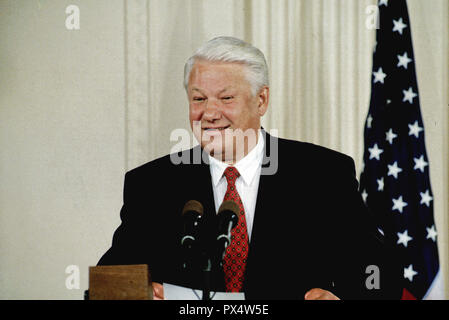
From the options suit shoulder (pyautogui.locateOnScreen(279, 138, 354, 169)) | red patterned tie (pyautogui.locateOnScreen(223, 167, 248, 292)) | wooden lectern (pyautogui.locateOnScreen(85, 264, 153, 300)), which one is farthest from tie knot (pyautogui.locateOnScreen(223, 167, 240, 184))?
wooden lectern (pyautogui.locateOnScreen(85, 264, 153, 300))

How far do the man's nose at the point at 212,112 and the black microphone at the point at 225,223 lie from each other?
1.02 m

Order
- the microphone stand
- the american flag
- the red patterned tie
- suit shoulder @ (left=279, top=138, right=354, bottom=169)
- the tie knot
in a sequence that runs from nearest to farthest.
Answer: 1. the microphone stand
2. the red patterned tie
3. the tie knot
4. suit shoulder @ (left=279, top=138, right=354, bottom=169)
5. the american flag

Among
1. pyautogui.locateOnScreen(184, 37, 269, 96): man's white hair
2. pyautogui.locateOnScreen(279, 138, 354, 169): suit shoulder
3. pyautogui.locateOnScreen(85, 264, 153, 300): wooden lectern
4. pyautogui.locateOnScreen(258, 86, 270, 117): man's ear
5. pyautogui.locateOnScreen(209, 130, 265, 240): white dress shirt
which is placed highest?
pyautogui.locateOnScreen(184, 37, 269, 96): man's white hair

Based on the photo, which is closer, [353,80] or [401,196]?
[401,196]

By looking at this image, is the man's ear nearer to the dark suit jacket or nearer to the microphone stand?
the dark suit jacket

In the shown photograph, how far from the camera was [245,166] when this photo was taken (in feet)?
8.77

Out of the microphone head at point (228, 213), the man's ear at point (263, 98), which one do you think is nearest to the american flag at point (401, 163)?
the man's ear at point (263, 98)

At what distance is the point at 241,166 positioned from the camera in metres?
2.67

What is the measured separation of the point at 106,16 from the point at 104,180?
1.09 meters

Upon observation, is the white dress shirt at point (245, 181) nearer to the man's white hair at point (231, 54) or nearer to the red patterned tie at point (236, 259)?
the red patterned tie at point (236, 259)

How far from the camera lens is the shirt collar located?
2662 millimetres

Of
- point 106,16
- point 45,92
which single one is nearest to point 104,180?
point 45,92
